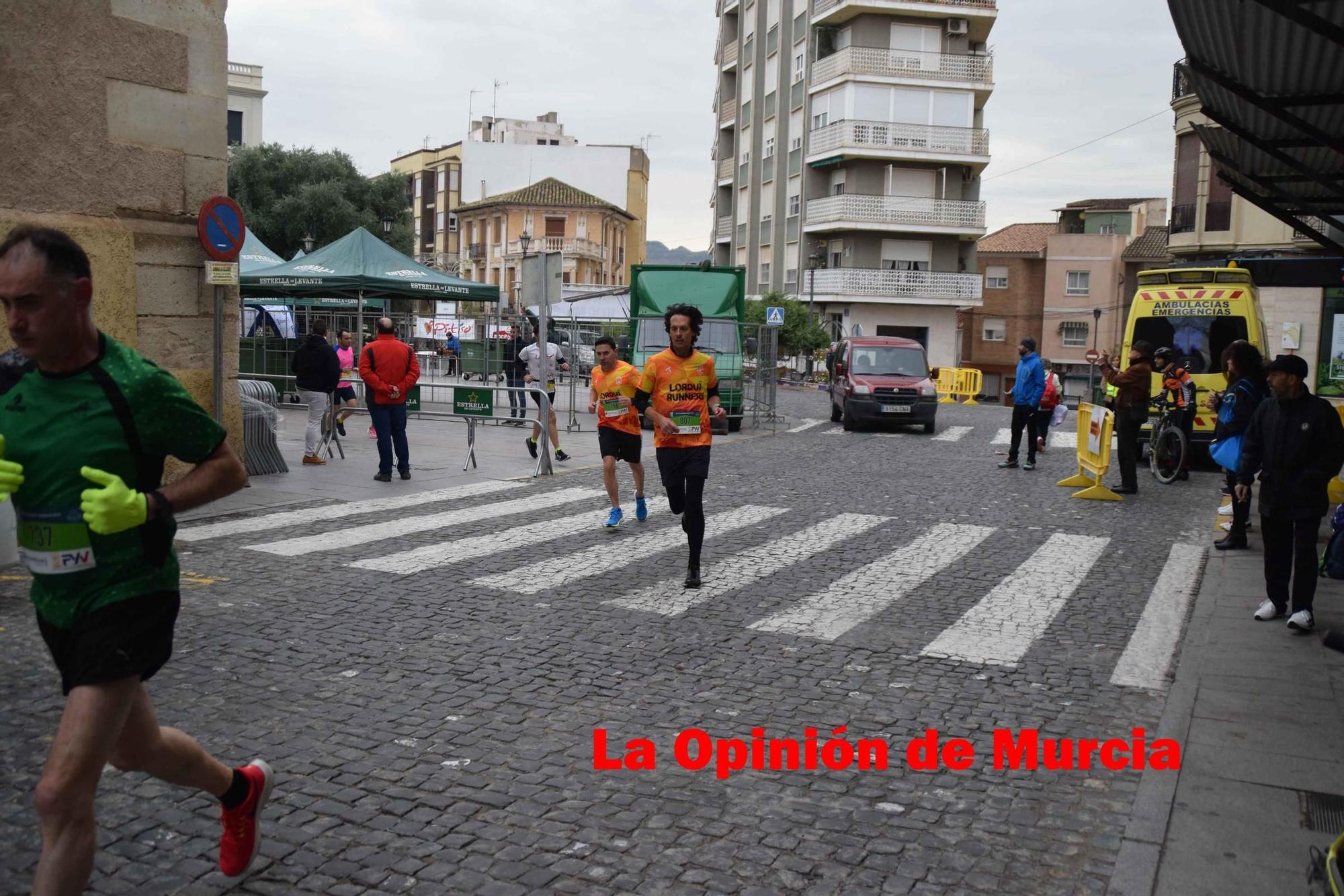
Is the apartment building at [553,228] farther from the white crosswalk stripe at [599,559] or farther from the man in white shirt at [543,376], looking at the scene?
the white crosswalk stripe at [599,559]

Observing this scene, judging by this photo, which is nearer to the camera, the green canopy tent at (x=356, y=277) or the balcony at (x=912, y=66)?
the green canopy tent at (x=356, y=277)

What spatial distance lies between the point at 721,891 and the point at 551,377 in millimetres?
19872

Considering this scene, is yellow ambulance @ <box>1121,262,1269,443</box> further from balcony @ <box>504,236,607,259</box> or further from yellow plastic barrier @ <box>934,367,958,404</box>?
balcony @ <box>504,236,607,259</box>

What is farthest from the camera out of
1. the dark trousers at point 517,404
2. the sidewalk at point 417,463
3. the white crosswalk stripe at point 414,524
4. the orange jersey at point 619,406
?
the dark trousers at point 517,404

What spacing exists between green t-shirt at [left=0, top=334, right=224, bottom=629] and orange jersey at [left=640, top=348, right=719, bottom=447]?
541cm

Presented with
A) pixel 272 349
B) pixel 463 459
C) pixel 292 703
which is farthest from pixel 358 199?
pixel 292 703

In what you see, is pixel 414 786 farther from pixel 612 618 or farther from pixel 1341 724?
pixel 1341 724

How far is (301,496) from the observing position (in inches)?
478

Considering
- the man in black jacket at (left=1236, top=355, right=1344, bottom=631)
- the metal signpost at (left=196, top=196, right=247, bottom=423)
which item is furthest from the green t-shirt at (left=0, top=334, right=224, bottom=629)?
the metal signpost at (left=196, top=196, right=247, bottom=423)


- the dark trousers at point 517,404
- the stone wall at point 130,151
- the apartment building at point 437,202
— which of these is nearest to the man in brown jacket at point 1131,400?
the dark trousers at point 517,404

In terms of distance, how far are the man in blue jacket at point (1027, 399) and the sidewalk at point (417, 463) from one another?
4.88 metres

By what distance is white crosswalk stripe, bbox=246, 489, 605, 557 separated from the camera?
9.48 metres

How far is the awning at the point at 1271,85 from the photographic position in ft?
20.9

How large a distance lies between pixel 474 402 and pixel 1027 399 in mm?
7664
